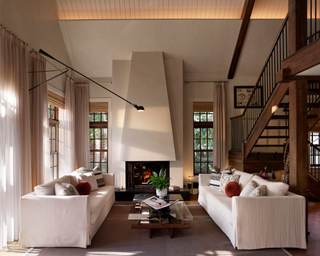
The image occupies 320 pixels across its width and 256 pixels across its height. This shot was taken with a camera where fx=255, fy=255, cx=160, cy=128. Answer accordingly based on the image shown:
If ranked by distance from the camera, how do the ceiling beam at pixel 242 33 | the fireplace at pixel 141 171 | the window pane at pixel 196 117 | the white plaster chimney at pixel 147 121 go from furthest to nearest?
the window pane at pixel 196 117 < the fireplace at pixel 141 171 < the white plaster chimney at pixel 147 121 < the ceiling beam at pixel 242 33

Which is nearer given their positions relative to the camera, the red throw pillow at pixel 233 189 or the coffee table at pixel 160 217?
the coffee table at pixel 160 217

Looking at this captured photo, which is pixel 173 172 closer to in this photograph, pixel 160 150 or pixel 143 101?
pixel 160 150

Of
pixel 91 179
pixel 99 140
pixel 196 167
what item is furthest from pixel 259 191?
pixel 99 140

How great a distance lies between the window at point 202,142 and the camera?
6.95m

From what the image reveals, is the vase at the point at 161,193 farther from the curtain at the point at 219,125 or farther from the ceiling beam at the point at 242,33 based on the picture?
the ceiling beam at the point at 242,33

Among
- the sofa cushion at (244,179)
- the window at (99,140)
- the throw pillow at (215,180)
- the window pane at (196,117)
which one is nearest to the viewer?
the sofa cushion at (244,179)

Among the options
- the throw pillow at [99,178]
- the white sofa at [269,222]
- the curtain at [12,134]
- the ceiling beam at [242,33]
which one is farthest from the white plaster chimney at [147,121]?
the white sofa at [269,222]

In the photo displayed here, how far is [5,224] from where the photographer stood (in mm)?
3326

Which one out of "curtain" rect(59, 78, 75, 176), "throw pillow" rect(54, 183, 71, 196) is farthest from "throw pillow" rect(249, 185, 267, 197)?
"curtain" rect(59, 78, 75, 176)

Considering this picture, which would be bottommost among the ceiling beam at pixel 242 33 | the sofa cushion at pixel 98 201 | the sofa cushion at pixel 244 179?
the sofa cushion at pixel 98 201

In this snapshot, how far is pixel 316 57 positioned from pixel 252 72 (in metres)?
4.17

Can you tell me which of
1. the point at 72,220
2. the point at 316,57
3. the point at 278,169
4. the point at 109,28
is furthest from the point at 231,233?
the point at 109,28

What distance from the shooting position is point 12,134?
352 cm

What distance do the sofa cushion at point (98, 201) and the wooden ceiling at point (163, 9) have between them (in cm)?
381
